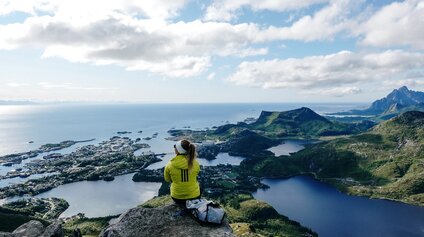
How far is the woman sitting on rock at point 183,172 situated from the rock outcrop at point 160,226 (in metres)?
1.52

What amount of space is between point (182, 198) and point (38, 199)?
7955 inches

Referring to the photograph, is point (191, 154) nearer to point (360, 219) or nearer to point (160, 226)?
point (160, 226)

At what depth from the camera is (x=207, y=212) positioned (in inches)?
828

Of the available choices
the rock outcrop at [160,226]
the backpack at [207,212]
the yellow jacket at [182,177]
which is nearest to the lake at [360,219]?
the rock outcrop at [160,226]

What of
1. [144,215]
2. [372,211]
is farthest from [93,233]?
[372,211]

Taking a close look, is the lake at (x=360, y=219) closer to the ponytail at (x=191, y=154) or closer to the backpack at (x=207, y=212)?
the backpack at (x=207, y=212)

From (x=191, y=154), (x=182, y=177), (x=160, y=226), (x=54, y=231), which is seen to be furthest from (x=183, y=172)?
(x=54, y=231)

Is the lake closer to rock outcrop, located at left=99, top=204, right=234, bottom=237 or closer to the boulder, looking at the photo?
the boulder

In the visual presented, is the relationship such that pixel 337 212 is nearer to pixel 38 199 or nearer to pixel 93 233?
pixel 93 233

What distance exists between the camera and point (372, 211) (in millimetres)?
191375

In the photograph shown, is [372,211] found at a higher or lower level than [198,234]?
lower

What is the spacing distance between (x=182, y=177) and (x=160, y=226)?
12.2 ft

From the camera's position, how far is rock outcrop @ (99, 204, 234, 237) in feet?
68.4

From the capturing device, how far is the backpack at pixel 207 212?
21016 millimetres
